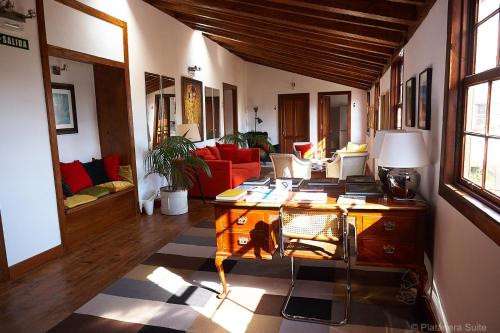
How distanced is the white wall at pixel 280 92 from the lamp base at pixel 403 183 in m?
8.40

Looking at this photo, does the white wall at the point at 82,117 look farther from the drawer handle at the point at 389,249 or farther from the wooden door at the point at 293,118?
the wooden door at the point at 293,118

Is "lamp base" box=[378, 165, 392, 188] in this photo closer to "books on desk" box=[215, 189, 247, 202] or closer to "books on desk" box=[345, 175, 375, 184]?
"books on desk" box=[345, 175, 375, 184]

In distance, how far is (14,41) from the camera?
3307 millimetres

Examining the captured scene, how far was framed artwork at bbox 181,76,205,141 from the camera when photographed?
6.89 meters

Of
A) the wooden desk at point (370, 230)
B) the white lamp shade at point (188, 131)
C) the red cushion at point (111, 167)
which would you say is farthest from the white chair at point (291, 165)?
the wooden desk at point (370, 230)

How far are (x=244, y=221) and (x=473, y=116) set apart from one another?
1.58 meters

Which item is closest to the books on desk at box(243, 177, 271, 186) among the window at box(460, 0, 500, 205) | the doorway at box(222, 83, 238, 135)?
the window at box(460, 0, 500, 205)

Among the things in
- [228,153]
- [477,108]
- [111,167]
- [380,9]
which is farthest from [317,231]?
[228,153]

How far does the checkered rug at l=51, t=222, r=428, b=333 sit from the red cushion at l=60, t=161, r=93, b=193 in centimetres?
168

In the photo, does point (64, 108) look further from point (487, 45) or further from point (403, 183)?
point (487, 45)

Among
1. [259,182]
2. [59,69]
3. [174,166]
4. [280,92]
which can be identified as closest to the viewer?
[259,182]

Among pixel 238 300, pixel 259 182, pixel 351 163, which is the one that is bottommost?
pixel 238 300

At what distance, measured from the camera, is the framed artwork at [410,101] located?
3280 millimetres

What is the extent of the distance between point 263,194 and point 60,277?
6.71ft
